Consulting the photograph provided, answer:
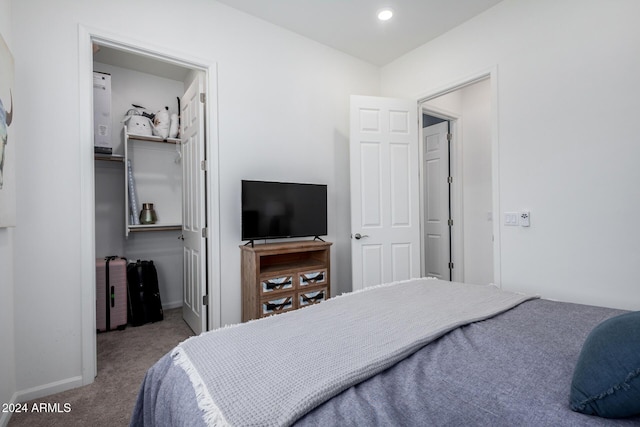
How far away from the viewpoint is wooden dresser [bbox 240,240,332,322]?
2.43m

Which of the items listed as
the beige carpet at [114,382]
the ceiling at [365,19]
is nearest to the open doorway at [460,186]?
the ceiling at [365,19]

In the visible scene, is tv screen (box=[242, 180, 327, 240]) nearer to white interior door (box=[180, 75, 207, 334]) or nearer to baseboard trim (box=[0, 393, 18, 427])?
white interior door (box=[180, 75, 207, 334])

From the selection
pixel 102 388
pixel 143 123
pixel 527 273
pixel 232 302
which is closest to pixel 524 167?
pixel 527 273

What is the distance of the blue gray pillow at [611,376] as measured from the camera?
604mm

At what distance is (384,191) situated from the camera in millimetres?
3107

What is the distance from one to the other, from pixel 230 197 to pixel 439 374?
2206 millimetres

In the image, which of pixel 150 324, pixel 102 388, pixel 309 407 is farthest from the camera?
pixel 150 324

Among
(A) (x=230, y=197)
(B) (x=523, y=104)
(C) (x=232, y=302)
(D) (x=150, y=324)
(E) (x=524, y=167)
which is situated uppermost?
(B) (x=523, y=104)

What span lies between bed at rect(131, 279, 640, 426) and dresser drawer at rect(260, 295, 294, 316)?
1246 millimetres

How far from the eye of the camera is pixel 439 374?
82cm

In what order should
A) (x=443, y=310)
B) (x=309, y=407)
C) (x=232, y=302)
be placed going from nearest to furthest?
(x=309, y=407) < (x=443, y=310) < (x=232, y=302)

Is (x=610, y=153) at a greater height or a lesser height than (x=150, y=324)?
greater

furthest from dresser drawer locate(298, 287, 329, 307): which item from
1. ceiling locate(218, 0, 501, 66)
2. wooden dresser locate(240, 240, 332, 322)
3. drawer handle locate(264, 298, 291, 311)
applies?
ceiling locate(218, 0, 501, 66)

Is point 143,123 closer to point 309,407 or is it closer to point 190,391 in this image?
point 190,391
